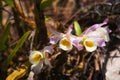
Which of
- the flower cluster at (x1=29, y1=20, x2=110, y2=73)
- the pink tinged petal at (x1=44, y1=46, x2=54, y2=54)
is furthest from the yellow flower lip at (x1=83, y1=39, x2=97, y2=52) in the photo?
the pink tinged petal at (x1=44, y1=46, x2=54, y2=54)

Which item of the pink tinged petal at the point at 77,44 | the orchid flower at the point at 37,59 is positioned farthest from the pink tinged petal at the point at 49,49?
the pink tinged petal at the point at 77,44

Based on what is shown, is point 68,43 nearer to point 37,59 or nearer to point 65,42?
point 65,42

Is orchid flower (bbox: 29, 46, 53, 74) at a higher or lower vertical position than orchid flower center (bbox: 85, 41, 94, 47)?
lower

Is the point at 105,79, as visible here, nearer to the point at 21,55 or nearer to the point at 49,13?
the point at 21,55

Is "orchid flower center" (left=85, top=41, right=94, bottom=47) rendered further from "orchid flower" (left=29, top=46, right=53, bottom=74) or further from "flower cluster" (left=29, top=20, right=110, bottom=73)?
"orchid flower" (left=29, top=46, right=53, bottom=74)

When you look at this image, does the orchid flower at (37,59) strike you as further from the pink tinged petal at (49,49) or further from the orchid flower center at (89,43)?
the orchid flower center at (89,43)

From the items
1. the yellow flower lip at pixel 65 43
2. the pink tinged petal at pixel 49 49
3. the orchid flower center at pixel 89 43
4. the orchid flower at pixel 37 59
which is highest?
the yellow flower lip at pixel 65 43

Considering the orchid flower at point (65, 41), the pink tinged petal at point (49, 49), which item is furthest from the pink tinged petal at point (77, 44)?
the pink tinged petal at point (49, 49)

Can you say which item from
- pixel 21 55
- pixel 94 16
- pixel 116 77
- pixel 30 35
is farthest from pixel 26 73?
pixel 94 16

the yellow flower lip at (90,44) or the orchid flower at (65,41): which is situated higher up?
the orchid flower at (65,41)
